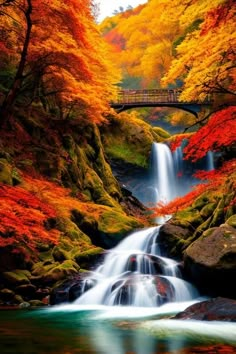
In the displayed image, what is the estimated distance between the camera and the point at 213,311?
8211 millimetres

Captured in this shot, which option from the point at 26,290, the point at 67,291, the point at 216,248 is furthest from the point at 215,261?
the point at 26,290

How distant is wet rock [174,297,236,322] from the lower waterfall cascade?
2589mm

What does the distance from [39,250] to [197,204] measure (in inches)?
308

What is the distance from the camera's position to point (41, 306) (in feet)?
36.0

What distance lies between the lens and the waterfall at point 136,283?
1140 cm

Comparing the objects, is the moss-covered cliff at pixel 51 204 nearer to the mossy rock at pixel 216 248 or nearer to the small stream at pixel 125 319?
the small stream at pixel 125 319

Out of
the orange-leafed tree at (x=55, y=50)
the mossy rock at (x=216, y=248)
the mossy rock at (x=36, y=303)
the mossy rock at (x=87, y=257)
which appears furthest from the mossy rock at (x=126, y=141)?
the mossy rock at (x=36, y=303)

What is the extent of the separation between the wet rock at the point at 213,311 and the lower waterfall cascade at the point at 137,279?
2.59 metres

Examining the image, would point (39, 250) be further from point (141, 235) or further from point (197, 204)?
point (197, 204)

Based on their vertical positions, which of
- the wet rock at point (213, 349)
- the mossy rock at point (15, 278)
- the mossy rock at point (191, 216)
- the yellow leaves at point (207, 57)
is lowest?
the wet rock at point (213, 349)

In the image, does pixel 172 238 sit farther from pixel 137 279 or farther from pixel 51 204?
pixel 51 204

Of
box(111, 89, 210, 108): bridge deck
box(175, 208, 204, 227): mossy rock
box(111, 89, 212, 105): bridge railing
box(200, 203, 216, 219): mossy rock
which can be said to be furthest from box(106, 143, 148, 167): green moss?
box(200, 203, 216, 219): mossy rock

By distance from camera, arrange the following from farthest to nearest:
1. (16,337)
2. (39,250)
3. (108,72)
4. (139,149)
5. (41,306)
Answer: (139,149) < (108,72) < (39,250) < (41,306) < (16,337)

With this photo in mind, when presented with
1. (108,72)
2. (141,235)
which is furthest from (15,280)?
(108,72)
